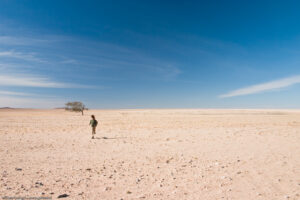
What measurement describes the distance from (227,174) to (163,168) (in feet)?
8.40

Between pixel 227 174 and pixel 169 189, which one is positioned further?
pixel 227 174

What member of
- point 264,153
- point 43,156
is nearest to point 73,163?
point 43,156

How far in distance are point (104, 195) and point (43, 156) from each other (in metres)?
6.03

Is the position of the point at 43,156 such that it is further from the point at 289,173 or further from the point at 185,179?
the point at 289,173

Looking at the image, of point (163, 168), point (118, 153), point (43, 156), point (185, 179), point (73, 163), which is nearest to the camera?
point (185, 179)

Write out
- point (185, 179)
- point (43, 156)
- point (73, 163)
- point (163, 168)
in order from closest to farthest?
point (185, 179)
point (163, 168)
point (73, 163)
point (43, 156)

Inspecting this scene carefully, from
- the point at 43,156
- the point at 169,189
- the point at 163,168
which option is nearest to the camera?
the point at 169,189

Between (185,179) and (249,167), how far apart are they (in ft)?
10.9

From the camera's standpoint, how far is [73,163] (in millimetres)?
8086

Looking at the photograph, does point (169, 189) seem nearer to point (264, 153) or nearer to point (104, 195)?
point (104, 195)

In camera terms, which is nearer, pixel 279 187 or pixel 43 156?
pixel 279 187

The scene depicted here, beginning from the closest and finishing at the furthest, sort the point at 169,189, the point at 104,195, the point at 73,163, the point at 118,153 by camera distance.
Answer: the point at 104,195, the point at 169,189, the point at 73,163, the point at 118,153

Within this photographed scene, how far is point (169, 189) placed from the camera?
546 centimetres

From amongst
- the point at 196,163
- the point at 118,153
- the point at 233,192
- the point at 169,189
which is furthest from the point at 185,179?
the point at 118,153
